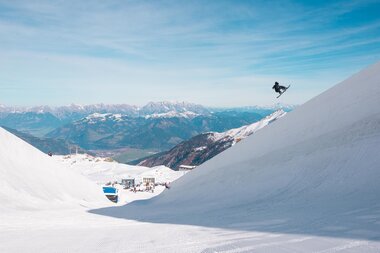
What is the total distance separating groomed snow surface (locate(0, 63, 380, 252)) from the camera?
6586 mm

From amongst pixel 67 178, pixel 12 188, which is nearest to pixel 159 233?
pixel 12 188

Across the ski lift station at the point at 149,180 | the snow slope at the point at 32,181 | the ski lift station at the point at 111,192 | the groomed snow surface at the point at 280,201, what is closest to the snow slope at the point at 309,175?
the groomed snow surface at the point at 280,201

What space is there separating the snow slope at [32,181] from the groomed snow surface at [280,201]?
26cm

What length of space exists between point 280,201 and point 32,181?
1498 cm

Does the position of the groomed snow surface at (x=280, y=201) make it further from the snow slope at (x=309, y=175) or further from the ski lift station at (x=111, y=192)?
the ski lift station at (x=111, y=192)

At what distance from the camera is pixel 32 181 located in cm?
1895

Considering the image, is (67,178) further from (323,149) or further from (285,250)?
(285,250)

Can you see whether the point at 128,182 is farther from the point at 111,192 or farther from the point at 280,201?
the point at 280,201

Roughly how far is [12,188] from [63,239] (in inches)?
400

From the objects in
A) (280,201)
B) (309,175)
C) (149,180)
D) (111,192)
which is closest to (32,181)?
(280,201)

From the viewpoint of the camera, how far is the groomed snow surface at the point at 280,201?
6.59 metres

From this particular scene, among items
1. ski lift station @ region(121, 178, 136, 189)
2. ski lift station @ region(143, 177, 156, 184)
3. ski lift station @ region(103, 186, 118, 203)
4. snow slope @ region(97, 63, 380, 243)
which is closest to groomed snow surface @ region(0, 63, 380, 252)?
snow slope @ region(97, 63, 380, 243)

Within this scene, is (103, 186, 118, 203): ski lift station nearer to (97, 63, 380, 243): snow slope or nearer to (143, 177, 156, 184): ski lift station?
(97, 63, 380, 243): snow slope

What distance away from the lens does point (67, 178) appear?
80.0 ft
